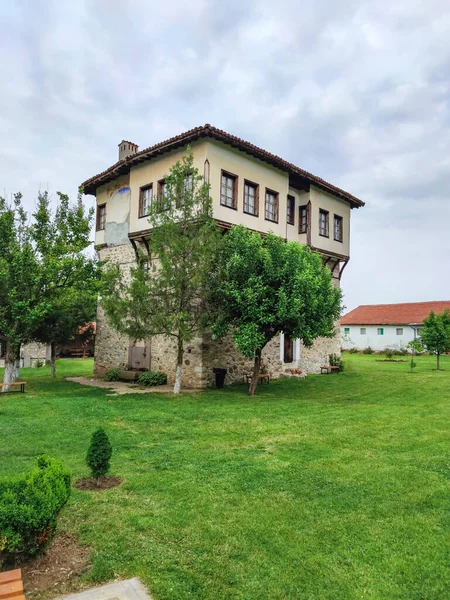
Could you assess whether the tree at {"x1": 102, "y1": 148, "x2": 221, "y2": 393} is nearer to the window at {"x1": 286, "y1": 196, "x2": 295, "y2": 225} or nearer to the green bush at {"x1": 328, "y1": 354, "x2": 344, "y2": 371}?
the window at {"x1": 286, "y1": 196, "x2": 295, "y2": 225}

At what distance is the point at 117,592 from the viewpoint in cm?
315

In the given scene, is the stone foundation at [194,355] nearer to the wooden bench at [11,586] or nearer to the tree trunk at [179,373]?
the tree trunk at [179,373]

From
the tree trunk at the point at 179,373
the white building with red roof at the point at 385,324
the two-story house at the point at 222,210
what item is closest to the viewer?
the tree trunk at the point at 179,373

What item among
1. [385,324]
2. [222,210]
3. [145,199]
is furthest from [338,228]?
[385,324]

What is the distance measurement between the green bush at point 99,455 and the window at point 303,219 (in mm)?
15771

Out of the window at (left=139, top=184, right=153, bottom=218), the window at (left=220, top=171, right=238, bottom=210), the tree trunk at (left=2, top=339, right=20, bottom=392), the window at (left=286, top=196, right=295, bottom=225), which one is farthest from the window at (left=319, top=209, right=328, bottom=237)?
the tree trunk at (left=2, top=339, right=20, bottom=392)

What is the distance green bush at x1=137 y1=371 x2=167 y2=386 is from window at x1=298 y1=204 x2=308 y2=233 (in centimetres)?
928

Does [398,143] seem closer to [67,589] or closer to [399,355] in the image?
[67,589]

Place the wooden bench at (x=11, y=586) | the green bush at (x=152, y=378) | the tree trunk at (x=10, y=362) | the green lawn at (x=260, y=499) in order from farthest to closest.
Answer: the green bush at (x=152, y=378) < the tree trunk at (x=10, y=362) < the green lawn at (x=260, y=499) < the wooden bench at (x=11, y=586)

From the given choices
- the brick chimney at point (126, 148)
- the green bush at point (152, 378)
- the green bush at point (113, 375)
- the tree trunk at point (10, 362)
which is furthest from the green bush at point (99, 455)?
the brick chimney at point (126, 148)

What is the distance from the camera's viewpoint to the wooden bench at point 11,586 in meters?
2.76

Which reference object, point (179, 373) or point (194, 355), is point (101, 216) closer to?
point (194, 355)

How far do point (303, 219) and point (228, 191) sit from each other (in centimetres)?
527

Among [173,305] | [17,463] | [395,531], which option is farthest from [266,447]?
[173,305]
